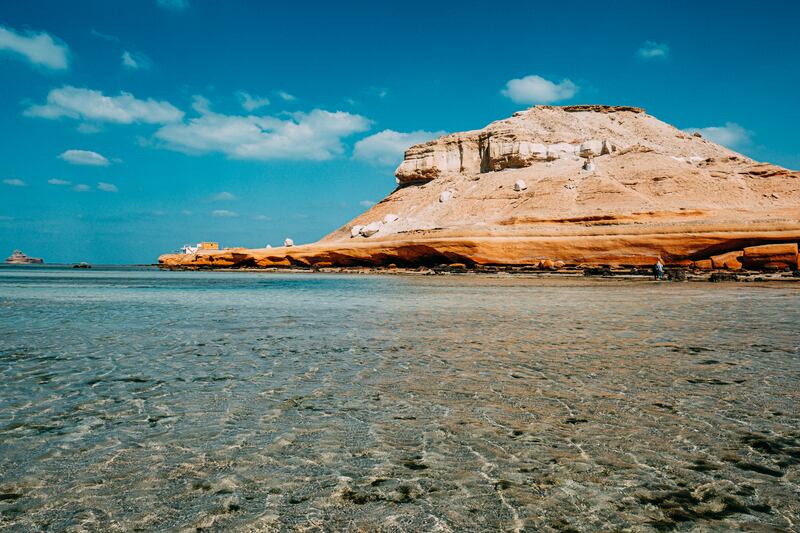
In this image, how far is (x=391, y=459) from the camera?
3.81 m

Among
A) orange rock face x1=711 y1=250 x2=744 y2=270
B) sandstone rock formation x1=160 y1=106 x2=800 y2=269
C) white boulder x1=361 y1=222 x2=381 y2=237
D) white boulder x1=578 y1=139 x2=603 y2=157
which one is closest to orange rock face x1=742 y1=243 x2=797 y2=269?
sandstone rock formation x1=160 y1=106 x2=800 y2=269

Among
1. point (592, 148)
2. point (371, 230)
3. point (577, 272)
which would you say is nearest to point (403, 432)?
point (577, 272)

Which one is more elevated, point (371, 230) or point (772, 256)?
point (371, 230)

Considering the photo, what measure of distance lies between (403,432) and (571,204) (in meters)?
47.2

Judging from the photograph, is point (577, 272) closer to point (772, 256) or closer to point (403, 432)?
point (772, 256)

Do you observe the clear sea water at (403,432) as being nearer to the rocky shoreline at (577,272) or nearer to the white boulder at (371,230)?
the rocky shoreline at (577,272)

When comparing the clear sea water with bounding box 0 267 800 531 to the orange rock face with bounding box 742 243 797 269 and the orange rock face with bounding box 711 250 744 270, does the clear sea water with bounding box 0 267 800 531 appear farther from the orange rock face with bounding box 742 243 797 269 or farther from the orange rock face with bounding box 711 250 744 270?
the orange rock face with bounding box 711 250 744 270

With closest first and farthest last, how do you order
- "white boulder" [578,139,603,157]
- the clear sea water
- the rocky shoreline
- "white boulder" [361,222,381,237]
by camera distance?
the clear sea water, the rocky shoreline, "white boulder" [361,222,381,237], "white boulder" [578,139,603,157]

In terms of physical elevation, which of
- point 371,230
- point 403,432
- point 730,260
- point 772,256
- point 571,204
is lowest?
point 403,432

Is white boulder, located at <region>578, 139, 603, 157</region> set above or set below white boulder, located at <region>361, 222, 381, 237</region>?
above

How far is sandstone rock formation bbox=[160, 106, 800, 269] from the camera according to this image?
33.0 metres

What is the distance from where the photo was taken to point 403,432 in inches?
171

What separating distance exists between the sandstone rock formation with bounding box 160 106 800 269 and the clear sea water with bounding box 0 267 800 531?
85.9 ft

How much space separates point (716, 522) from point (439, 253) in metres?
38.4
